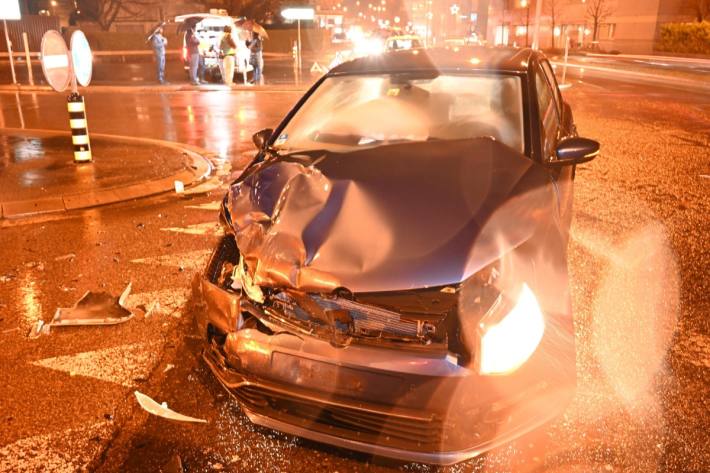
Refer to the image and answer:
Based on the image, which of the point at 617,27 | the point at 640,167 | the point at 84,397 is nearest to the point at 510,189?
the point at 84,397

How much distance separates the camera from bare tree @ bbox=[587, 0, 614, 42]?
55594 mm

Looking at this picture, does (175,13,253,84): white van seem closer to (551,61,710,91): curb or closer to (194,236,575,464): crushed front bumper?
(551,61,710,91): curb

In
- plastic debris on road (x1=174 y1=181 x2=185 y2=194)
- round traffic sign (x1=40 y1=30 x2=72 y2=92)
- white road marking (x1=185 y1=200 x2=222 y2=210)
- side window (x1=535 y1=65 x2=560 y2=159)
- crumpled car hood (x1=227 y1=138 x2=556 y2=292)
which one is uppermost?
round traffic sign (x1=40 y1=30 x2=72 y2=92)

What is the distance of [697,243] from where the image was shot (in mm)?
5699

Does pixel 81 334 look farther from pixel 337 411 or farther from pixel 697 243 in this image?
pixel 697 243

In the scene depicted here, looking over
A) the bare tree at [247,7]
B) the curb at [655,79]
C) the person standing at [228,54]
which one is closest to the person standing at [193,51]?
the person standing at [228,54]

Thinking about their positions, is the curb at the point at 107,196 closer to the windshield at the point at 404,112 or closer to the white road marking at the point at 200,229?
the white road marking at the point at 200,229

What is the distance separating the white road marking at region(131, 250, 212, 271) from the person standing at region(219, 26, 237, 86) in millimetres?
17042

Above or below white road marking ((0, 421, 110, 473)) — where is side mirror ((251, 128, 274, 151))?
above

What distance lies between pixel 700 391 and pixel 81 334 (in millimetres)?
3774

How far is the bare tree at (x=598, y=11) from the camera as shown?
55594mm

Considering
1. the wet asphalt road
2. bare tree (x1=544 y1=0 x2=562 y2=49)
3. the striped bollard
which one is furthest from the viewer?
bare tree (x1=544 y1=0 x2=562 y2=49)

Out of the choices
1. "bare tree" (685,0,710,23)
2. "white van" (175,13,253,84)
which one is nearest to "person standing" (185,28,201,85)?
"white van" (175,13,253,84)

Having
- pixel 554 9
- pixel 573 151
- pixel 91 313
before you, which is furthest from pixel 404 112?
pixel 554 9
